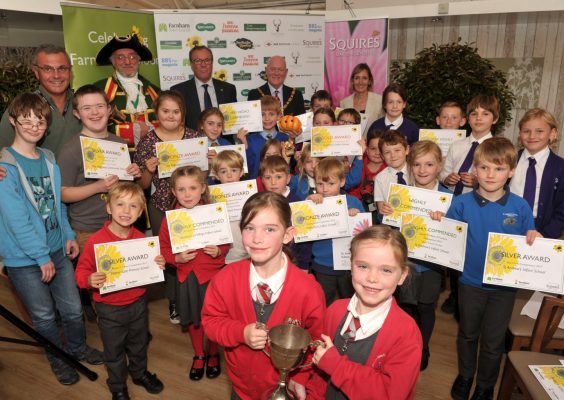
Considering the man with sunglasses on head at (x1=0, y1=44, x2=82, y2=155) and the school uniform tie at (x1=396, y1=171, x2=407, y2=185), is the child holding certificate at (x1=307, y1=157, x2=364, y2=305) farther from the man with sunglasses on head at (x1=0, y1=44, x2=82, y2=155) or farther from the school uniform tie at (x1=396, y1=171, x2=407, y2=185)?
the man with sunglasses on head at (x1=0, y1=44, x2=82, y2=155)

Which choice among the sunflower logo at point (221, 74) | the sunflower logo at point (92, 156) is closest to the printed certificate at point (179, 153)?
the sunflower logo at point (92, 156)

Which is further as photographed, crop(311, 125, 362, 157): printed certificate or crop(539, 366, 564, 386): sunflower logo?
crop(311, 125, 362, 157): printed certificate

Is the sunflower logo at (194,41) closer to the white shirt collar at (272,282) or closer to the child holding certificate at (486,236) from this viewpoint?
the child holding certificate at (486,236)

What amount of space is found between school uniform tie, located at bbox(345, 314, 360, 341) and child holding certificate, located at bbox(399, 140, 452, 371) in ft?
4.52

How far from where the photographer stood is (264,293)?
183cm

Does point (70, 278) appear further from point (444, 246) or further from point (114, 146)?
point (444, 246)

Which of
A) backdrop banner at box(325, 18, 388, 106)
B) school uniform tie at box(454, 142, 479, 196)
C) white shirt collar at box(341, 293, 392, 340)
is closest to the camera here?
white shirt collar at box(341, 293, 392, 340)

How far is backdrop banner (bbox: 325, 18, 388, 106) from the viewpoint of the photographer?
6496 millimetres

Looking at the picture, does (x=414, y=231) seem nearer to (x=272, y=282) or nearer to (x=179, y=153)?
(x=272, y=282)

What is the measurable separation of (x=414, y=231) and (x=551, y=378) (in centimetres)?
106

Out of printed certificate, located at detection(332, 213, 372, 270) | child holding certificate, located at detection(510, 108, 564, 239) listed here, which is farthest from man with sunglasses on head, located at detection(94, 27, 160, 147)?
child holding certificate, located at detection(510, 108, 564, 239)

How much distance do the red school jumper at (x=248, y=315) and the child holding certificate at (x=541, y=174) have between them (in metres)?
2.25

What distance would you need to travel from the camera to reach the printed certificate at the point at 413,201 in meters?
2.75

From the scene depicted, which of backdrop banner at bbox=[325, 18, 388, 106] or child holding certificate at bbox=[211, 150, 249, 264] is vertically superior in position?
backdrop banner at bbox=[325, 18, 388, 106]
